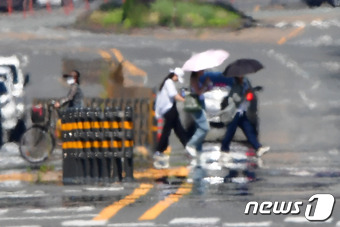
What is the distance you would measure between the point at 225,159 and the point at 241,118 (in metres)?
0.77

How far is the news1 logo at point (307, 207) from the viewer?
49.0ft

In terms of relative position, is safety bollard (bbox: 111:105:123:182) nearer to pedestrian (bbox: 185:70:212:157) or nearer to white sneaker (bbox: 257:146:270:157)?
pedestrian (bbox: 185:70:212:157)

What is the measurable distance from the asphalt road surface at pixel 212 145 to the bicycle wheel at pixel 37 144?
1.60 ft

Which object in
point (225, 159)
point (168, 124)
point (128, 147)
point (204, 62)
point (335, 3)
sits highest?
point (204, 62)

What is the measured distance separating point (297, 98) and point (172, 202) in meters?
19.9

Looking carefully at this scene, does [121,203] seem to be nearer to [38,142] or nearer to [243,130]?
[243,130]

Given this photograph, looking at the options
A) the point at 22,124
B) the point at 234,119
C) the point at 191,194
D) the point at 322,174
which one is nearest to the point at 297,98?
the point at 22,124

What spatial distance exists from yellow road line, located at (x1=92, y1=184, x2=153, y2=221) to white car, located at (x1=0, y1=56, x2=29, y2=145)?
877 centimetres

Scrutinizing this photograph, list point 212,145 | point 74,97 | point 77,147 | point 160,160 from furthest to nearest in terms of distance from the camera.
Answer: point 212,145
point 74,97
point 160,160
point 77,147

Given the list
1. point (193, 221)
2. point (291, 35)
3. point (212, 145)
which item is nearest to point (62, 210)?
point (193, 221)

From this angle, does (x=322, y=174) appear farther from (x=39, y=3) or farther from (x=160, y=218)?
(x=39, y=3)

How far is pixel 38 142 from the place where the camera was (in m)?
23.7

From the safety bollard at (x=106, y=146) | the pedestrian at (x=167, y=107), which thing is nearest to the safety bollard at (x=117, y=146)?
the safety bollard at (x=106, y=146)

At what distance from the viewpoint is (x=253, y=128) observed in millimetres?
25141
